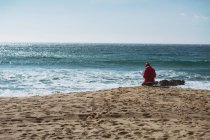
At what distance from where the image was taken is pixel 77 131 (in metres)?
6.99

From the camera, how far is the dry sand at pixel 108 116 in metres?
6.78

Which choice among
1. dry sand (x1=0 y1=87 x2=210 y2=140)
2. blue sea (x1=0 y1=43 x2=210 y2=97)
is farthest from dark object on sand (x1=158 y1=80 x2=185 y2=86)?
dry sand (x1=0 y1=87 x2=210 y2=140)

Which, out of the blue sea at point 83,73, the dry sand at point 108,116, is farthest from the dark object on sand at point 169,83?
the dry sand at point 108,116

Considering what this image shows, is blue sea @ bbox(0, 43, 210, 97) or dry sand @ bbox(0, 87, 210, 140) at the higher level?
dry sand @ bbox(0, 87, 210, 140)

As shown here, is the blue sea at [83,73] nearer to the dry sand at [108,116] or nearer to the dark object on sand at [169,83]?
the dark object on sand at [169,83]

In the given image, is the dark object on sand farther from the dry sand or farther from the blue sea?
the dry sand

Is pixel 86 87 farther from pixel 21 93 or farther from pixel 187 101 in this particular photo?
pixel 187 101

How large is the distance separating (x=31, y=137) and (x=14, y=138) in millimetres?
355

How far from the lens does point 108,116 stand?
837 cm

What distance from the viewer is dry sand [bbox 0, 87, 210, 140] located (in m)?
6.78

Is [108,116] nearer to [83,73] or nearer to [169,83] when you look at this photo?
[169,83]

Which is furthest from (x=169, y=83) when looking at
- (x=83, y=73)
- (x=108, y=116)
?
(x=83, y=73)

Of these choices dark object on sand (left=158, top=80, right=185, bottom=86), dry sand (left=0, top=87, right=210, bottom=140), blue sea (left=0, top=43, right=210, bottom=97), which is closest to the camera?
dry sand (left=0, top=87, right=210, bottom=140)

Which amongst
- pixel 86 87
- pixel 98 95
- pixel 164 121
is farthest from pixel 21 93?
pixel 164 121
